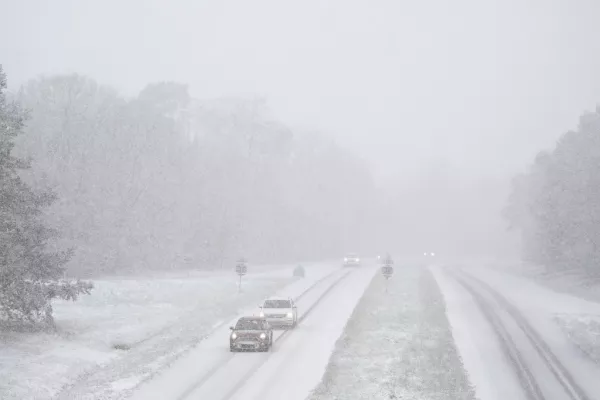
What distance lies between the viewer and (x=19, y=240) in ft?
71.6

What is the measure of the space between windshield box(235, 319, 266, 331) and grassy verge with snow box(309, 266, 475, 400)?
3.27m

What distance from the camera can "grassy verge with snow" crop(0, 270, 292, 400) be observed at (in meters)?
18.2

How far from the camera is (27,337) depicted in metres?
22.5

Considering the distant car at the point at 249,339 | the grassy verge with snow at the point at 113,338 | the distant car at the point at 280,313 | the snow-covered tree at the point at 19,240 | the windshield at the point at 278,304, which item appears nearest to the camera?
the grassy verge with snow at the point at 113,338

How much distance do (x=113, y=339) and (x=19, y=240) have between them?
6.10 metres

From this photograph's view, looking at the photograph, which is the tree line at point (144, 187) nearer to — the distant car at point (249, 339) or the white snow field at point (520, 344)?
the distant car at point (249, 339)

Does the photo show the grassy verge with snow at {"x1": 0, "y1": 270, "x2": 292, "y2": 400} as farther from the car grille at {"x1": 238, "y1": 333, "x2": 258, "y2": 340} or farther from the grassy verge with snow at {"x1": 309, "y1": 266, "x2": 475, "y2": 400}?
the grassy verge with snow at {"x1": 309, "y1": 266, "x2": 475, "y2": 400}

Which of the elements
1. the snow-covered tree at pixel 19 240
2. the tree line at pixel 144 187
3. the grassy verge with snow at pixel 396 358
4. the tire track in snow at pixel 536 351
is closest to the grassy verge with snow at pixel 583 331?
the tire track in snow at pixel 536 351

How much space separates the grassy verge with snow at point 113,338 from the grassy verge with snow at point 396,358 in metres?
6.59

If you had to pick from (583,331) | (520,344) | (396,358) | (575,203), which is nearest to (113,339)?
(396,358)

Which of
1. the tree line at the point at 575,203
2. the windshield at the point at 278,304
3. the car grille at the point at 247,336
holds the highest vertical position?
the tree line at the point at 575,203

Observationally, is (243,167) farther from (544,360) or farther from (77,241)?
(544,360)

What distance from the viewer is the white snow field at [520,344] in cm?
1967

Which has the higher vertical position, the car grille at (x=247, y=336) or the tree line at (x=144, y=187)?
the tree line at (x=144, y=187)
